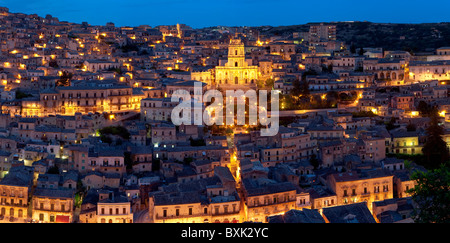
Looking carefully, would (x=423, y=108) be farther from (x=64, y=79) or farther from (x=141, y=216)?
(x=64, y=79)

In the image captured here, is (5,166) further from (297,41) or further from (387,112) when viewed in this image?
(297,41)

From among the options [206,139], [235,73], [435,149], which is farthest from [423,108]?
[206,139]

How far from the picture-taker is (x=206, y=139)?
2567 centimetres

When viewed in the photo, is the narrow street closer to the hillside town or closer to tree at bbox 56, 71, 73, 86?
the hillside town

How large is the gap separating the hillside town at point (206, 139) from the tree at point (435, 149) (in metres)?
0.77

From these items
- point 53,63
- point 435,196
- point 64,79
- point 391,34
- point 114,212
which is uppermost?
point 391,34

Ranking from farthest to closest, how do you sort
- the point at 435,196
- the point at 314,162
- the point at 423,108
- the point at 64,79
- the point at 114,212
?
1. the point at 64,79
2. the point at 423,108
3. the point at 314,162
4. the point at 114,212
5. the point at 435,196

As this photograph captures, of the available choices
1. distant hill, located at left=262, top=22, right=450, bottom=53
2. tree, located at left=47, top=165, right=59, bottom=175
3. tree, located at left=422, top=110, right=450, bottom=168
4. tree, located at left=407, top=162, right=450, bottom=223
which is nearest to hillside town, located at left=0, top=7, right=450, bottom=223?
tree, located at left=47, top=165, right=59, bottom=175

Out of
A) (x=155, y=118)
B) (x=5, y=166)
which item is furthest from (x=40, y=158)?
(x=155, y=118)

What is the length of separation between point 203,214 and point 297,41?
3467 cm

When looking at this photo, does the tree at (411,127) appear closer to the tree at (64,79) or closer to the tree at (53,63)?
the tree at (64,79)

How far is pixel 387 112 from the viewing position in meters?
30.7

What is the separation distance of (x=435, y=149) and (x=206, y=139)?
38.5ft

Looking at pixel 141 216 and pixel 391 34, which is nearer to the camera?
pixel 141 216
